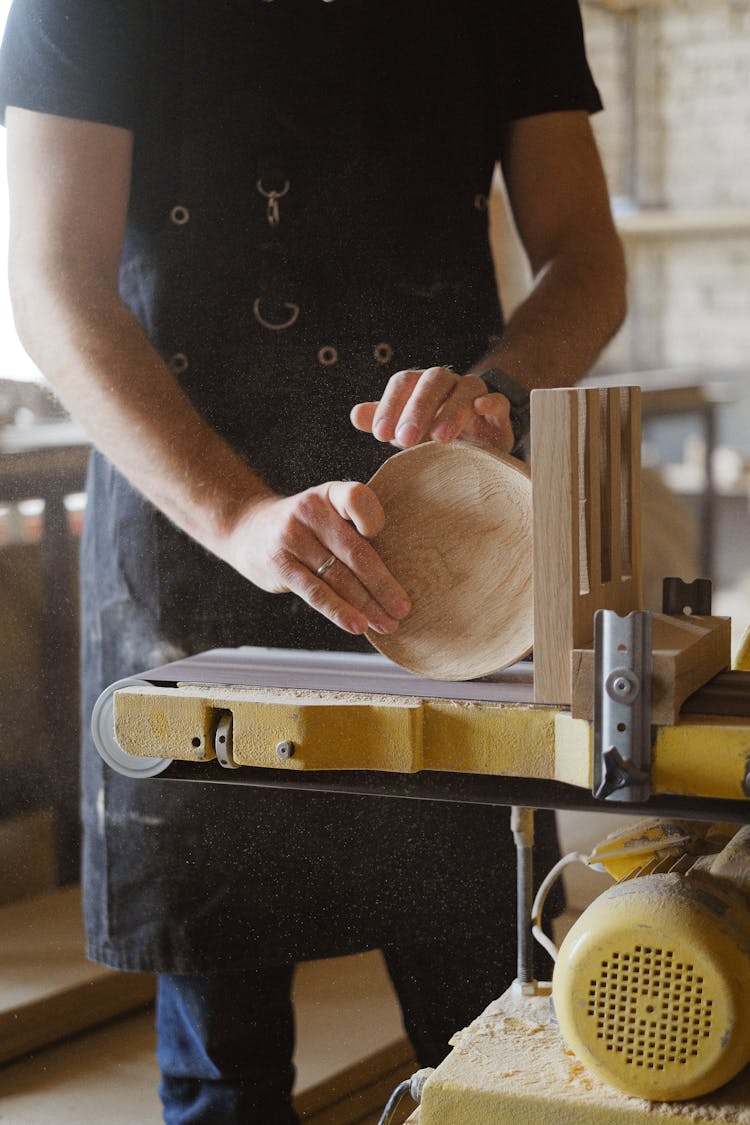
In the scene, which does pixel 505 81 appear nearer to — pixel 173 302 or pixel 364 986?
pixel 173 302

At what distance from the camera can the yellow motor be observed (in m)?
0.90

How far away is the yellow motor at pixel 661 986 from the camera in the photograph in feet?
2.94

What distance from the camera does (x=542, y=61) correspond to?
133 cm

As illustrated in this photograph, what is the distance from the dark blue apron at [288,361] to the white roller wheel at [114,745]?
0.28m

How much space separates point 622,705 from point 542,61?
0.74m

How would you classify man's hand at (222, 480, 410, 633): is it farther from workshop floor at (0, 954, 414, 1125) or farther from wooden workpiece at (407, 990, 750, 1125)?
workshop floor at (0, 954, 414, 1125)

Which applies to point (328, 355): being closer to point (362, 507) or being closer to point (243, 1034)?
point (362, 507)

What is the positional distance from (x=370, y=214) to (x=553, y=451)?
49 cm

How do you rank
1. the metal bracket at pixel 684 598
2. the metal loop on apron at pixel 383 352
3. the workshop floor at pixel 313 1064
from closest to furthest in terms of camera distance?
the metal bracket at pixel 684 598, the metal loop on apron at pixel 383 352, the workshop floor at pixel 313 1064

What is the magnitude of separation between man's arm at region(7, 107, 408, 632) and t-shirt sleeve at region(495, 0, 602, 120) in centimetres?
A: 39

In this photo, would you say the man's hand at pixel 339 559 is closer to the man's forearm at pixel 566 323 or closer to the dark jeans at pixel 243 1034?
the man's forearm at pixel 566 323

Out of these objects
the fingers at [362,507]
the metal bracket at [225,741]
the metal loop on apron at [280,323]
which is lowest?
the metal bracket at [225,741]

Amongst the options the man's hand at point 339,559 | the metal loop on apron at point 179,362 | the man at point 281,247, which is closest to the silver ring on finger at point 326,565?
the man's hand at point 339,559

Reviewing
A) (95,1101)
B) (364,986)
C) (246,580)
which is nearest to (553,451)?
(246,580)
